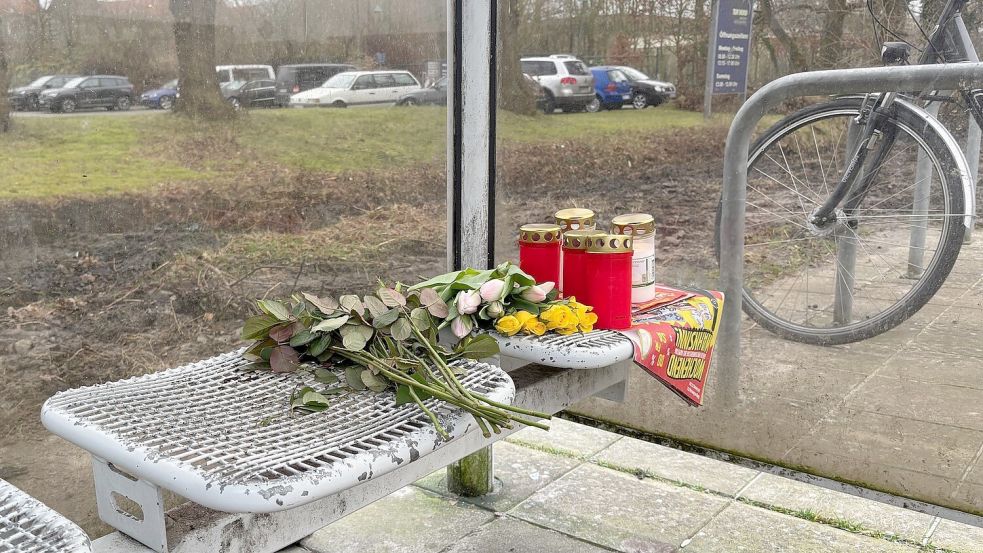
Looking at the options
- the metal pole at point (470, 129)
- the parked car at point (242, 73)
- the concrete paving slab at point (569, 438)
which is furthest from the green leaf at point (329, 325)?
the concrete paving slab at point (569, 438)

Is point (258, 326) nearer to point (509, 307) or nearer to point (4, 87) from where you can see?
point (509, 307)

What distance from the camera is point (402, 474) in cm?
135

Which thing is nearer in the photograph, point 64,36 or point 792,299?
point 64,36

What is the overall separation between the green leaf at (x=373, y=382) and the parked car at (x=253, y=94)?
0.72 metres

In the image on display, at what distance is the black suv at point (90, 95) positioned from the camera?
1.51 meters

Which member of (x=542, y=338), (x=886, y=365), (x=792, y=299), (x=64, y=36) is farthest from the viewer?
(x=792, y=299)

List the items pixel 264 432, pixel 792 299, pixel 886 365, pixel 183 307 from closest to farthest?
1. pixel 264 432
2. pixel 183 307
3. pixel 886 365
4. pixel 792 299

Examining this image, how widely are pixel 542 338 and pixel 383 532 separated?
96 centimetres

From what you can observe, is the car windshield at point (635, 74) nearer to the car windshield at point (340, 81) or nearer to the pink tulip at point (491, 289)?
the car windshield at point (340, 81)

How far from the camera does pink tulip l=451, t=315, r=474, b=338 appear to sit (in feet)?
5.26

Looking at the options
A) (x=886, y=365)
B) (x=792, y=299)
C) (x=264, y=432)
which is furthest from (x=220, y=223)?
(x=886, y=365)

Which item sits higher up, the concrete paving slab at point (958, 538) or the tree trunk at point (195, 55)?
the tree trunk at point (195, 55)

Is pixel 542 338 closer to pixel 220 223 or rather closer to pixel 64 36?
pixel 220 223

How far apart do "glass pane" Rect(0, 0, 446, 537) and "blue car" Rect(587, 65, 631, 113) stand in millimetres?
474
